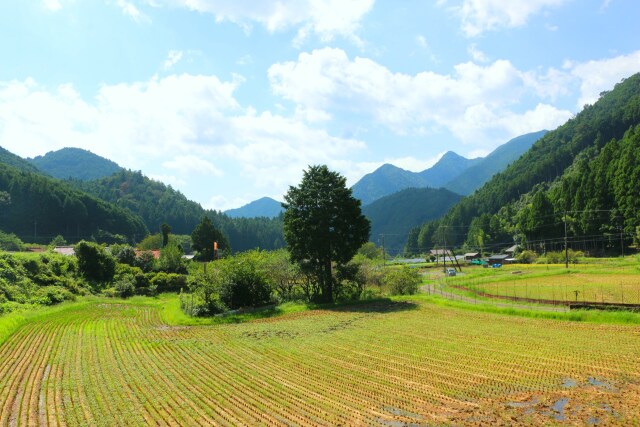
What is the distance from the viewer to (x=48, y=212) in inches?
4919

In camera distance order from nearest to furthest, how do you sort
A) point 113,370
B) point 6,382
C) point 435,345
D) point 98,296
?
point 6,382
point 113,370
point 435,345
point 98,296

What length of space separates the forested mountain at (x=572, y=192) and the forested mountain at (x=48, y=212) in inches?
4146

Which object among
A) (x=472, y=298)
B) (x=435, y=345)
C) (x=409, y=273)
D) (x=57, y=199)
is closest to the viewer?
(x=435, y=345)

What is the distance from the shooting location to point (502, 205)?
559 ft

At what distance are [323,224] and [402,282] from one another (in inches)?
553

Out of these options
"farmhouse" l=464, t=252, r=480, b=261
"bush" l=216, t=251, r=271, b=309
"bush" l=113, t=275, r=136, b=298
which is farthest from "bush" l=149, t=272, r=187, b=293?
"farmhouse" l=464, t=252, r=480, b=261

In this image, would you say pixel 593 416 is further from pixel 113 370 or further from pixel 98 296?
pixel 98 296

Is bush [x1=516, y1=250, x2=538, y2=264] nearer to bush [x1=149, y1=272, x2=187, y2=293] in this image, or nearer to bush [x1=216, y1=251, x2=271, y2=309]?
bush [x1=216, y1=251, x2=271, y2=309]

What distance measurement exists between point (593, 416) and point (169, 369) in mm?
17352

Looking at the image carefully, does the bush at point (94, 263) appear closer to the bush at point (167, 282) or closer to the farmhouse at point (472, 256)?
the bush at point (167, 282)

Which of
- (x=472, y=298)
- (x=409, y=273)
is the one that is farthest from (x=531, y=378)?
(x=409, y=273)

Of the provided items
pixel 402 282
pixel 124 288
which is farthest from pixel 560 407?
pixel 124 288

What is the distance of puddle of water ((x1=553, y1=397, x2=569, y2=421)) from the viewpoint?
43.3 feet

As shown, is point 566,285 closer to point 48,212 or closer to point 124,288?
point 124,288
